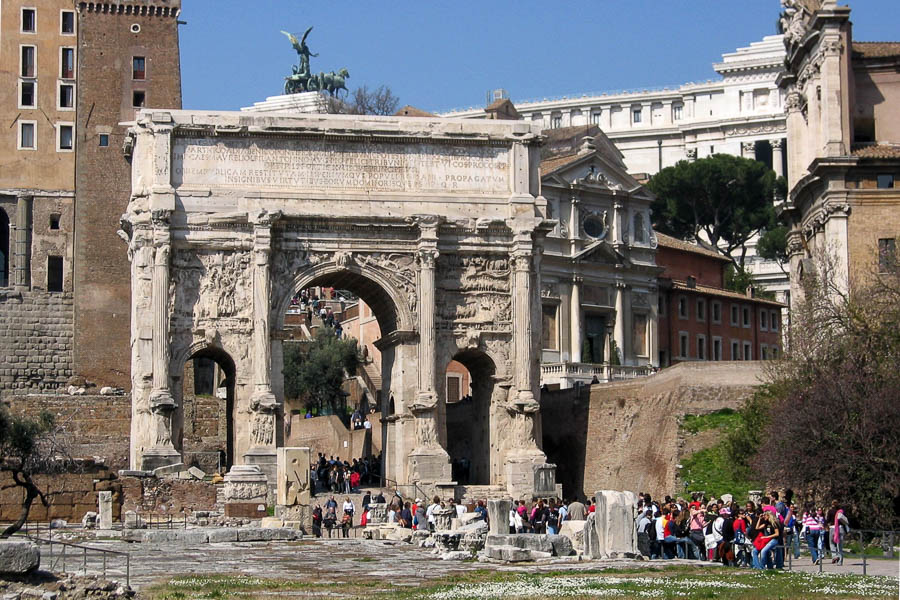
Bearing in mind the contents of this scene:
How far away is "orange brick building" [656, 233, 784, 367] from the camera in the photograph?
7506cm

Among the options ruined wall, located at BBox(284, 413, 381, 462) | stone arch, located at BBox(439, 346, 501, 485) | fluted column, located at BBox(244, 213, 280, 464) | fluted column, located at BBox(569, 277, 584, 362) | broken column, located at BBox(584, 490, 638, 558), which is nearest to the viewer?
broken column, located at BBox(584, 490, 638, 558)

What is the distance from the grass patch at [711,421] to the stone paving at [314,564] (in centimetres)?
1507

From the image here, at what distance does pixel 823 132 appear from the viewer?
55.7 m

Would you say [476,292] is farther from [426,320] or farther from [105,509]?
[105,509]

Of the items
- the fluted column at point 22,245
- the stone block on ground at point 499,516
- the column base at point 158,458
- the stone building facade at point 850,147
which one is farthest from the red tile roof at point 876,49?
the fluted column at point 22,245

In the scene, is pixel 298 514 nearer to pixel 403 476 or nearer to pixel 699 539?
pixel 403 476

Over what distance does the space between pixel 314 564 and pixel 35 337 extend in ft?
152

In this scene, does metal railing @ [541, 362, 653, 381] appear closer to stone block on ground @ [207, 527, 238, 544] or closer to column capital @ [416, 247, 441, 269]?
column capital @ [416, 247, 441, 269]

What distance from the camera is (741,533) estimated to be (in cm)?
3219

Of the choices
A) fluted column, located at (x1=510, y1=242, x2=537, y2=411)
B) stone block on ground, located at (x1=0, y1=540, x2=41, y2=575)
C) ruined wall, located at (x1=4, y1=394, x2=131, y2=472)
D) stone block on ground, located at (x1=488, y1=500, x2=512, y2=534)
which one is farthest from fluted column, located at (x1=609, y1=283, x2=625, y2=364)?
stone block on ground, located at (x1=0, y1=540, x2=41, y2=575)

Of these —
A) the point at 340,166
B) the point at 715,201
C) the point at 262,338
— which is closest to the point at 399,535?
the point at 262,338

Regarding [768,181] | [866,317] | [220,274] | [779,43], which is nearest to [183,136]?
[220,274]

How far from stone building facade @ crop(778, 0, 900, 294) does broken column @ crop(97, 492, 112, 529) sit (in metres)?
21.8

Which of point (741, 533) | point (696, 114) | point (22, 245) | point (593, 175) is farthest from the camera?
point (696, 114)
